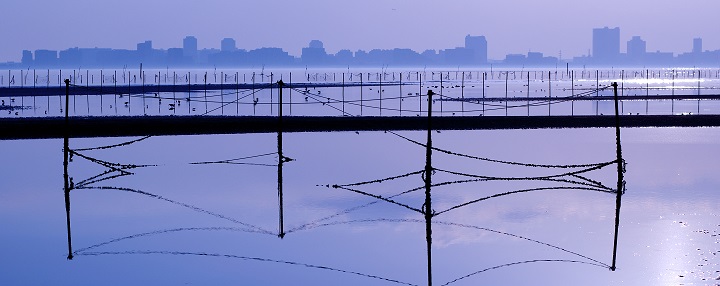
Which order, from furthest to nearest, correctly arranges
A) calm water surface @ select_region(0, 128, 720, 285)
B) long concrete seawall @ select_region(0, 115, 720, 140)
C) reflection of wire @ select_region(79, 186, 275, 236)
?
long concrete seawall @ select_region(0, 115, 720, 140), reflection of wire @ select_region(79, 186, 275, 236), calm water surface @ select_region(0, 128, 720, 285)

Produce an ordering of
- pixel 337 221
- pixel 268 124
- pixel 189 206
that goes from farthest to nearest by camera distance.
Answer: pixel 268 124 → pixel 189 206 → pixel 337 221

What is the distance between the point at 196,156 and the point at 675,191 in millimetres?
17740

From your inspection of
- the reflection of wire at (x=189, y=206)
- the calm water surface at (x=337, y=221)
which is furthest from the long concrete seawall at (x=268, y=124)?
the reflection of wire at (x=189, y=206)

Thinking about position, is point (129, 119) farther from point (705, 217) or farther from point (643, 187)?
point (705, 217)

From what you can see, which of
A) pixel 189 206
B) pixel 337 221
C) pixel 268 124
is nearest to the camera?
pixel 337 221

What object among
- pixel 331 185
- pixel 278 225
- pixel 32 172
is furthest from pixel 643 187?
pixel 32 172

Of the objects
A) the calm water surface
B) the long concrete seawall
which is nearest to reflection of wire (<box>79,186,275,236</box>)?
the calm water surface

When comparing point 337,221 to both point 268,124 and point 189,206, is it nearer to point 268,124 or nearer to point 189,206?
point 189,206

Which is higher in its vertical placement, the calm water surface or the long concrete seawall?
the long concrete seawall

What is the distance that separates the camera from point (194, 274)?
22.8 m

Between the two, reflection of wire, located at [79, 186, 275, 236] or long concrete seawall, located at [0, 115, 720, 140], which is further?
long concrete seawall, located at [0, 115, 720, 140]

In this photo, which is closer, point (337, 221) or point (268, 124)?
point (337, 221)

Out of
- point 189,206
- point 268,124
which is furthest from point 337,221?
point 268,124

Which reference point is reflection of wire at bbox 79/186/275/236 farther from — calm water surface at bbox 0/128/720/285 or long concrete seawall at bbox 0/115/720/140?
long concrete seawall at bbox 0/115/720/140
